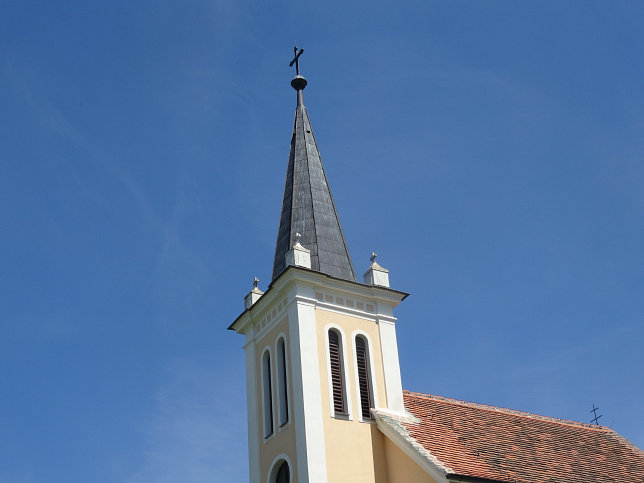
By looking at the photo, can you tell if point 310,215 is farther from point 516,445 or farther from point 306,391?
point 516,445

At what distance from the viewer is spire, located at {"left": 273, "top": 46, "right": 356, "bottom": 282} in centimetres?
2720

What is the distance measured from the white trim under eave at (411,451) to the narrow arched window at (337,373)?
3.39ft

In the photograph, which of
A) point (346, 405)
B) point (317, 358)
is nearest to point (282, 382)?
point (317, 358)

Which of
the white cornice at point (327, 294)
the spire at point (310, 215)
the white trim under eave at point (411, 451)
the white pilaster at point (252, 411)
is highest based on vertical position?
the spire at point (310, 215)

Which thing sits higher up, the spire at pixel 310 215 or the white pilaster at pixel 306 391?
the spire at pixel 310 215

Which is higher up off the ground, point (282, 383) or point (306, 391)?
point (282, 383)

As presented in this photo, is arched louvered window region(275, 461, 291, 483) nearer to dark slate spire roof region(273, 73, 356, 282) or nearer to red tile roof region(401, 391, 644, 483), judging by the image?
red tile roof region(401, 391, 644, 483)

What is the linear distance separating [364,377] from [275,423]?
2.96 m

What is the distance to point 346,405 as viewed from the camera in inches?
964

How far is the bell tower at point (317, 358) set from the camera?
2361cm

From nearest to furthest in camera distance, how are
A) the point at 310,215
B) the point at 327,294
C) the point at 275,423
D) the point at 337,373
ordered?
the point at 337,373
the point at 275,423
the point at 327,294
the point at 310,215

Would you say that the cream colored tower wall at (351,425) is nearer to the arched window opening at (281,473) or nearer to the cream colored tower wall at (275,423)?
the cream colored tower wall at (275,423)

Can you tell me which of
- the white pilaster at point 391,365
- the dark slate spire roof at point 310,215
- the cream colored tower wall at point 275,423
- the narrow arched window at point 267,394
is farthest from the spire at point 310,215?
the narrow arched window at point 267,394

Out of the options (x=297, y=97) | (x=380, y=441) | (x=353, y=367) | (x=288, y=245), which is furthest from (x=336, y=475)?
(x=297, y=97)
